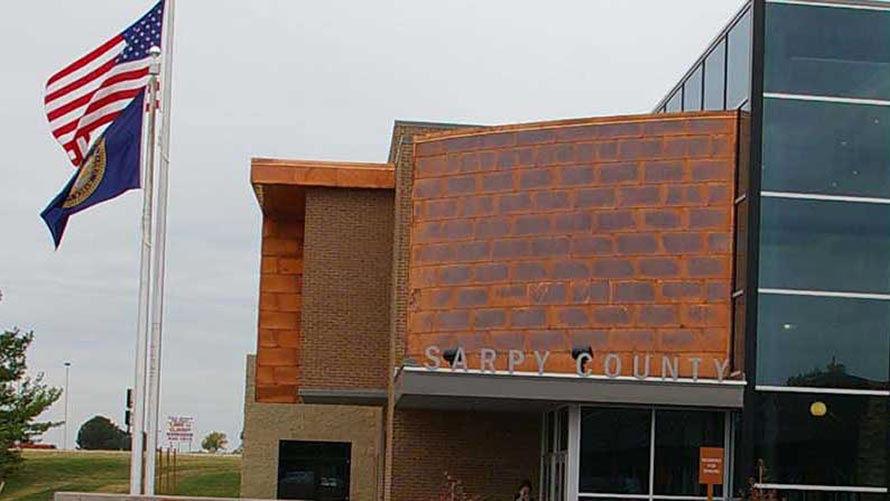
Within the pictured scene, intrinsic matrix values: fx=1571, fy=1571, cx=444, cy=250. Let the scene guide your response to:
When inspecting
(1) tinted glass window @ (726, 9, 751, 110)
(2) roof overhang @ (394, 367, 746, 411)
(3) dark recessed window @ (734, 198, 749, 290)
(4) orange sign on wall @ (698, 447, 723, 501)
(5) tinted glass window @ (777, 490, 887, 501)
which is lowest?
(5) tinted glass window @ (777, 490, 887, 501)

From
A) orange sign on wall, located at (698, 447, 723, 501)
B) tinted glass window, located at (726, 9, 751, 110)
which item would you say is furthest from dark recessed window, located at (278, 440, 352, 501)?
orange sign on wall, located at (698, 447, 723, 501)

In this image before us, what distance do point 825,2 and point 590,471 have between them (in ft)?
30.2

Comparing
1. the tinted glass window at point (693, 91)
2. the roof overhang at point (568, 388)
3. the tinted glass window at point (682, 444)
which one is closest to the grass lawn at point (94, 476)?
the tinted glass window at point (693, 91)

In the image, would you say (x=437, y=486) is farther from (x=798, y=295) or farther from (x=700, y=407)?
(x=798, y=295)

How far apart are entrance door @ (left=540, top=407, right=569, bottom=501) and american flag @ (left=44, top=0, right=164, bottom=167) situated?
466 inches

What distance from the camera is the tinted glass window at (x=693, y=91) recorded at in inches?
1251

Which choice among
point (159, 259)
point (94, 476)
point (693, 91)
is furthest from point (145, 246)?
point (94, 476)

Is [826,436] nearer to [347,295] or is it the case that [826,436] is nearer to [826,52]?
[826,52]

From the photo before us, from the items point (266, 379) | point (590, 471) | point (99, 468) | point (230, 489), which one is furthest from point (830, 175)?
point (99, 468)

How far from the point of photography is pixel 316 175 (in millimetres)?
33688

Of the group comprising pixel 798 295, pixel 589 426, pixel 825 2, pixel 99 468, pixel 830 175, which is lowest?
pixel 99 468

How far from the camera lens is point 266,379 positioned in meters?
36.2

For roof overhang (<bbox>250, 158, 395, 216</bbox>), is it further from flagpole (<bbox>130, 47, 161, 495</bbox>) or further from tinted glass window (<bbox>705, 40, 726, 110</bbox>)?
flagpole (<bbox>130, 47, 161, 495</bbox>)

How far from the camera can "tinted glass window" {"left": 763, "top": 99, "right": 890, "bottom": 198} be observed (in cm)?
A: 2725
